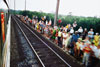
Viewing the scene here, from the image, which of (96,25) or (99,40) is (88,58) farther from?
(96,25)

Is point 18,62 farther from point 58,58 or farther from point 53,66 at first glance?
point 58,58

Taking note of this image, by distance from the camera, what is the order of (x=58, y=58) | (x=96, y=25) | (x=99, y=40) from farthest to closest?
(x=96, y=25), (x=99, y=40), (x=58, y=58)

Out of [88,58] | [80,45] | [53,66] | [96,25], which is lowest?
[53,66]

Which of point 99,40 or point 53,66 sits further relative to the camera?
point 99,40

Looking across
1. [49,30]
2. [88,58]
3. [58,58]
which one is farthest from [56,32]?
[88,58]

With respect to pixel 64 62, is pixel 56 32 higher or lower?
higher

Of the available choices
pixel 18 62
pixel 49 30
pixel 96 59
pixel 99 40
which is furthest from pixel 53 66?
pixel 49 30

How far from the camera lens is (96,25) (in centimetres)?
1334

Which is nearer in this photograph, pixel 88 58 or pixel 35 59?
pixel 88 58

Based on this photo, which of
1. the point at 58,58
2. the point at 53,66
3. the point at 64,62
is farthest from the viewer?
the point at 58,58

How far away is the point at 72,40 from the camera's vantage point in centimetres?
883

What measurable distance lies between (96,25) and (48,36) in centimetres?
661

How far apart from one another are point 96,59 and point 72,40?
109 inches

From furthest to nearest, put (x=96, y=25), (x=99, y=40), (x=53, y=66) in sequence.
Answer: (x=96, y=25)
(x=99, y=40)
(x=53, y=66)
